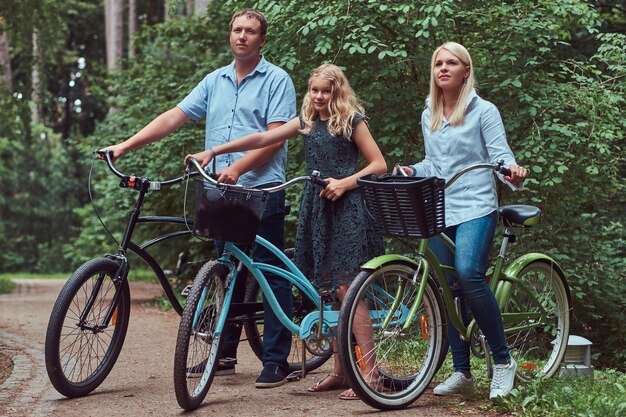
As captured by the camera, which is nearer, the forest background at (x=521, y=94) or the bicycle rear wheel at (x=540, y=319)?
the bicycle rear wheel at (x=540, y=319)

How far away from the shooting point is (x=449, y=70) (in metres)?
5.26

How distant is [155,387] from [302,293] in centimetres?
105

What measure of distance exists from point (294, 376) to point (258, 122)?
152 centimetres

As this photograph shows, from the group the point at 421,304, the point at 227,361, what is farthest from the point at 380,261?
the point at 227,361

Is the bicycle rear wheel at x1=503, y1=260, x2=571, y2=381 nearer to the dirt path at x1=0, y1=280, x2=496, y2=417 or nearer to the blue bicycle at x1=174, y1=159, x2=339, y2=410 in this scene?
the dirt path at x1=0, y1=280, x2=496, y2=417

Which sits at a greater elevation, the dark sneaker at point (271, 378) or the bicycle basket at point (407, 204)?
the bicycle basket at point (407, 204)

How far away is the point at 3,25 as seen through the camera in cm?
1452

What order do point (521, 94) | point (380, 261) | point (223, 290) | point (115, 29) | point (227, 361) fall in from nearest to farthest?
point (380, 261) → point (223, 290) → point (227, 361) → point (521, 94) → point (115, 29)

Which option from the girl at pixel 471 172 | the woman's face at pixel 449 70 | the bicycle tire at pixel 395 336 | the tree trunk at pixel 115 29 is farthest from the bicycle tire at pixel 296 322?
the tree trunk at pixel 115 29

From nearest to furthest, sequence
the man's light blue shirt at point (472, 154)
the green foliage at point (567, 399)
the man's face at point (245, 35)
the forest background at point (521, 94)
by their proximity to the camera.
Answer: the green foliage at point (567, 399)
the man's light blue shirt at point (472, 154)
the man's face at point (245, 35)
the forest background at point (521, 94)

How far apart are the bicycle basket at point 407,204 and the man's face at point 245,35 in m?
1.19

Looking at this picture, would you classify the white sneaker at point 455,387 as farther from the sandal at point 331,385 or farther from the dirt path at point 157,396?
the sandal at point 331,385

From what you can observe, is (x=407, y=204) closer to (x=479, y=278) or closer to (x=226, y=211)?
(x=479, y=278)

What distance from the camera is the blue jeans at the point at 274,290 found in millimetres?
5785
